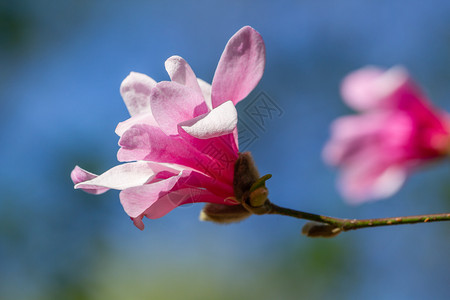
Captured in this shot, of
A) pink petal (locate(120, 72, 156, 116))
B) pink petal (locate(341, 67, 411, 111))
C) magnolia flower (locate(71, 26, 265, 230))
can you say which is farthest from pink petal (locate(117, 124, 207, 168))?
pink petal (locate(341, 67, 411, 111))

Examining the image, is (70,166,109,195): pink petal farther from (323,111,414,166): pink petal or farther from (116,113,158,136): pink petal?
(323,111,414,166): pink petal

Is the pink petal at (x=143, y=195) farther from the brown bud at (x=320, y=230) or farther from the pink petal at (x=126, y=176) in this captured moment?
the brown bud at (x=320, y=230)

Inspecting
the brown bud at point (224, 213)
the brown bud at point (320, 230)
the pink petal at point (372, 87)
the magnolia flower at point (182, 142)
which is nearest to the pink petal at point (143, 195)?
the magnolia flower at point (182, 142)

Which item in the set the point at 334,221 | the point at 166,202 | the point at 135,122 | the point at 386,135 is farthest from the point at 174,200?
the point at 386,135

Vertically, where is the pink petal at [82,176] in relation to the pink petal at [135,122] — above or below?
below

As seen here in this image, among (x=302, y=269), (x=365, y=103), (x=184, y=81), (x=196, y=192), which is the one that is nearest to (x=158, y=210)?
(x=196, y=192)

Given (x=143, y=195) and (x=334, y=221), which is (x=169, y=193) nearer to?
(x=143, y=195)
